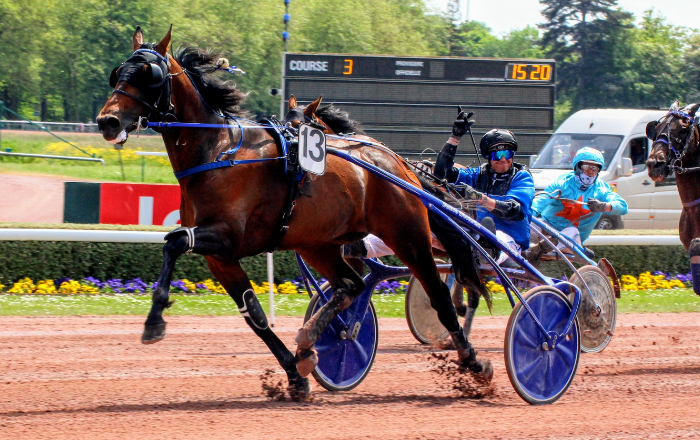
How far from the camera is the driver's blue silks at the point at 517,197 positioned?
5.11m

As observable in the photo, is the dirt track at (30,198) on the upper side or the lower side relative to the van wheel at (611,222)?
lower

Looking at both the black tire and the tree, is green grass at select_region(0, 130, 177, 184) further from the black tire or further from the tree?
the tree

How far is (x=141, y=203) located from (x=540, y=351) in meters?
7.10

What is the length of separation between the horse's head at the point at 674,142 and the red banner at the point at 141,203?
6.09 m

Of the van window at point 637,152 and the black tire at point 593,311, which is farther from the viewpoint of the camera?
the van window at point 637,152

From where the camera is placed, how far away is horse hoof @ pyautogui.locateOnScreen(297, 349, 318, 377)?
4.39m

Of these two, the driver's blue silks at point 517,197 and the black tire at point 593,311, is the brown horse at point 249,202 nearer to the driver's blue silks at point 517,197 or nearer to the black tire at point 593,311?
the driver's blue silks at point 517,197

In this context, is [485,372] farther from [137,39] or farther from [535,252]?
[137,39]

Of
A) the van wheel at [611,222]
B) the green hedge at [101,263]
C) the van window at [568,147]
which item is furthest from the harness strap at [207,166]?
the van wheel at [611,222]

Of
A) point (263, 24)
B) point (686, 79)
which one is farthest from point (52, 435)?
point (686, 79)

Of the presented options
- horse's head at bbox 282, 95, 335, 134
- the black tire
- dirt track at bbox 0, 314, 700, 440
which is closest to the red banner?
dirt track at bbox 0, 314, 700, 440

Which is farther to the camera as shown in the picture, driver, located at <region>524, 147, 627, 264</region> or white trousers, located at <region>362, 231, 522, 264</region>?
driver, located at <region>524, 147, 627, 264</region>

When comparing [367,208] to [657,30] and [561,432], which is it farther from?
[657,30]

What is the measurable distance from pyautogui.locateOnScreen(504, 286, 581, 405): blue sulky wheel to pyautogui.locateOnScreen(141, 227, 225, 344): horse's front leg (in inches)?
63.7
